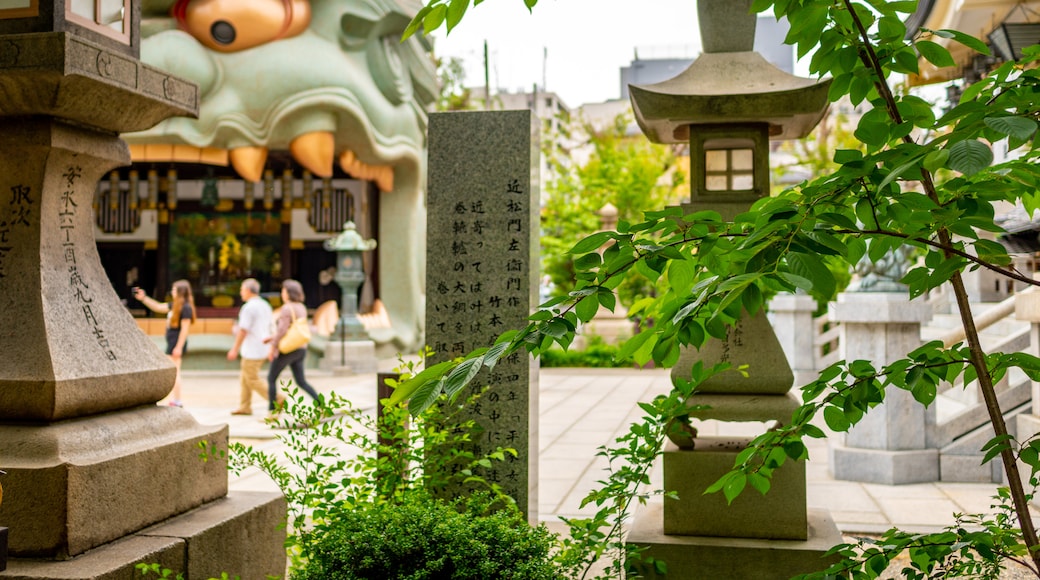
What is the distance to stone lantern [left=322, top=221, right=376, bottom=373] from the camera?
58.5ft

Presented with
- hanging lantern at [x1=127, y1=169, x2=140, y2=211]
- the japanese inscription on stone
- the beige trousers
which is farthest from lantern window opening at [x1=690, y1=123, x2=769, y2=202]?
hanging lantern at [x1=127, y1=169, x2=140, y2=211]

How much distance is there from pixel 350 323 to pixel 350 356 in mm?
876

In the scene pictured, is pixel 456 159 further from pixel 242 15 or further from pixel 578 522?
pixel 242 15

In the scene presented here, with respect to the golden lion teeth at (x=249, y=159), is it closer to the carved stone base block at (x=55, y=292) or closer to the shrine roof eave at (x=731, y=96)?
the carved stone base block at (x=55, y=292)

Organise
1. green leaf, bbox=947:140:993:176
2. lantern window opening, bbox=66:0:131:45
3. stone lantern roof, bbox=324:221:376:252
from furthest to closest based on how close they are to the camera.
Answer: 1. stone lantern roof, bbox=324:221:376:252
2. lantern window opening, bbox=66:0:131:45
3. green leaf, bbox=947:140:993:176

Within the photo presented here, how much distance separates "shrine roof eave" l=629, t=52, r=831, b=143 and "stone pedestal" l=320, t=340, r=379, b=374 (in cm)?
1379

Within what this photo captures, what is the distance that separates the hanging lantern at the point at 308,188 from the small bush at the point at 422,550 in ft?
57.9

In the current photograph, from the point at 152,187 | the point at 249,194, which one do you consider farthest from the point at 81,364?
the point at 249,194

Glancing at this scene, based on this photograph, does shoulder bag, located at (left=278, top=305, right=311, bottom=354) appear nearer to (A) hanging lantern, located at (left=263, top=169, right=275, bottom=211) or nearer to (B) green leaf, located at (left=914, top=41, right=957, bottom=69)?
(A) hanging lantern, located at (left=263, top=169, right=275, bottom=211)

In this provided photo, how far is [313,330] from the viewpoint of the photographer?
19375mm

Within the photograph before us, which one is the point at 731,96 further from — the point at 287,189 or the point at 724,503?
the point at 287,189

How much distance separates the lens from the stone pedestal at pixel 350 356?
17750mm

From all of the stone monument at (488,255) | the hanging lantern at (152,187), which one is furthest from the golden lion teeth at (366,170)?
the stone monument at (488,255)

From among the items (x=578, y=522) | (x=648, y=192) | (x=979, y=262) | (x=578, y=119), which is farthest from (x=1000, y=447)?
(x=578, y=119)
